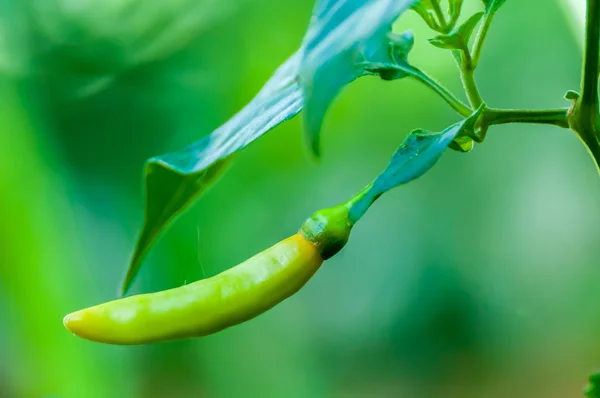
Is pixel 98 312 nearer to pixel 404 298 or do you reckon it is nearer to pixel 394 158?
pixel 394 158

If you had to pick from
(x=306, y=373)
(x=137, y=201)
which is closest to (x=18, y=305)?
(x=137, y=201)

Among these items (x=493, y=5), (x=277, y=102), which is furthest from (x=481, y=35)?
(x=277, y=102)

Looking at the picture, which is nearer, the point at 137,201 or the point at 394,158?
the point at 394,158

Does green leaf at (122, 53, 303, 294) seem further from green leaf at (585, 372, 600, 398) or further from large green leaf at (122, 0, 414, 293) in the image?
green leaf at (585, 372, 600, 398)

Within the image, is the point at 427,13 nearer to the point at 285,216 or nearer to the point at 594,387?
the point at 594,387

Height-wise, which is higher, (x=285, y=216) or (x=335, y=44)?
(x=285, y=216)
